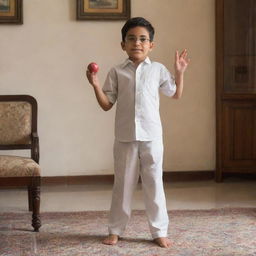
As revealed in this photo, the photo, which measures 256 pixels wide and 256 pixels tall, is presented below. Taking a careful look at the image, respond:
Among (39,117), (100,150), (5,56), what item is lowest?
(100,150)

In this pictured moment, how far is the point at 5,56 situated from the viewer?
451 cm

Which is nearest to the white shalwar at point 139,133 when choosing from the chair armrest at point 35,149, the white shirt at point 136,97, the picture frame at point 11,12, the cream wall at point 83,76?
the white shirt at point 136,97

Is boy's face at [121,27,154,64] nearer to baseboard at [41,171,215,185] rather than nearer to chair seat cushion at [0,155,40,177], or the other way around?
chair seat cushion at [0,155,40,177]

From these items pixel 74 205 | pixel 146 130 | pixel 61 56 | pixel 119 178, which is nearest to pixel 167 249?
pixel 119 178

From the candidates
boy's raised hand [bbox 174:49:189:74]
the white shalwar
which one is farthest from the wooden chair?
boy's raised hand [bbox 174:49:189:74]

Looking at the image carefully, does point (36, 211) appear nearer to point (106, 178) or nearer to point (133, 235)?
point (133, 235)

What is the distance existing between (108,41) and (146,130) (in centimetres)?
193

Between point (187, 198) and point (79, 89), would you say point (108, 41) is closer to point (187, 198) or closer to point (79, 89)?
point (79, 89)

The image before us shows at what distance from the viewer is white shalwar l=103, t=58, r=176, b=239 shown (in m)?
2.84

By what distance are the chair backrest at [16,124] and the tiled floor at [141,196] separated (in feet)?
1.54

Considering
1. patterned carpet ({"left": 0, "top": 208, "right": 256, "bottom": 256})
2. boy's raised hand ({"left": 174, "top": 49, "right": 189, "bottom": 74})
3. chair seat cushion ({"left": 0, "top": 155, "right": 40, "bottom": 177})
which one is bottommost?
patterned carpet ({"left": 0, "top": 208, "right": 256, "bottom": 256})

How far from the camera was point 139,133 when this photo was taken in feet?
9.25

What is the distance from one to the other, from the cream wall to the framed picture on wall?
0.06 metres

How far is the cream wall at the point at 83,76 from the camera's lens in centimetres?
453
